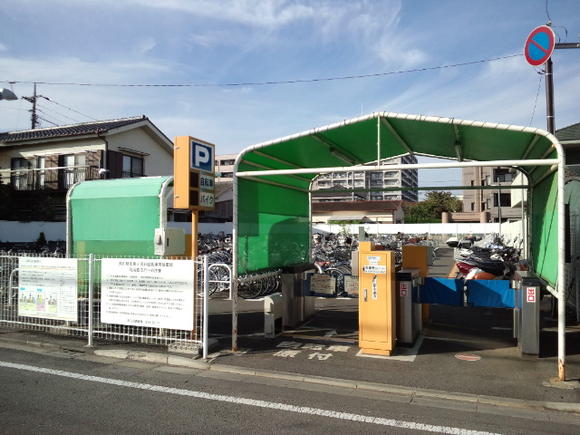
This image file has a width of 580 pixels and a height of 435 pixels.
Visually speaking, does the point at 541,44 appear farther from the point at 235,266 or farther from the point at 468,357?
the point at 235,266

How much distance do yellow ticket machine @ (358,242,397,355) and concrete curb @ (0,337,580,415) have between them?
1.12 metres

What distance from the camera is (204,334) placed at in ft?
19.5

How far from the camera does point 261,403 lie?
446cm

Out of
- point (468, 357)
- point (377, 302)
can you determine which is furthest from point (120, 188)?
point (468, 357)

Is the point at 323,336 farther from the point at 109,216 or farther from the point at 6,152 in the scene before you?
the point at 6,152

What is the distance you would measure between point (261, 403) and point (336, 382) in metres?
1.02

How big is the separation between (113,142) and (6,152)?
6.55 m

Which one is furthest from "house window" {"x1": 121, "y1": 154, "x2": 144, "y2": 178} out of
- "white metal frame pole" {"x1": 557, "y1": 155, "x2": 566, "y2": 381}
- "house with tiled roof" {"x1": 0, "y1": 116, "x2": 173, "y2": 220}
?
"white metal frame pole" {"x1": 557, "y1": 155, "x2": 566, "y2": 381}

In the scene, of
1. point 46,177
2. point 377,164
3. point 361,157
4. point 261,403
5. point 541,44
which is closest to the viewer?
point 261,403

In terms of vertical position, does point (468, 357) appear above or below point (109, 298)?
below

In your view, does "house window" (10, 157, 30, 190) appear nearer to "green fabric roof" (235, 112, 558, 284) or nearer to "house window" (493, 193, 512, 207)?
"green fabric roof" (235, 112, 558, 284)

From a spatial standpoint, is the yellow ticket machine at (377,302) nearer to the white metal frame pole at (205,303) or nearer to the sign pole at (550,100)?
the white metal frame pole at (205,303)

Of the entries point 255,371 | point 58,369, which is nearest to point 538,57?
point 255,371

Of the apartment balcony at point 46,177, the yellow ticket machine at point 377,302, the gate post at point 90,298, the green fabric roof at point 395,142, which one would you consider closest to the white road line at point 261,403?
the gate post at point 90,298
